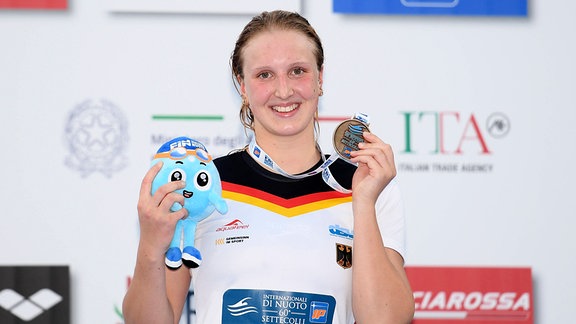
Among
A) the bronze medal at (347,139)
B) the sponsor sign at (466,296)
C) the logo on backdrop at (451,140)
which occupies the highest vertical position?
the bronze medal at (347,139)

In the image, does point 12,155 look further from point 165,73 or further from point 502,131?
point 502,131

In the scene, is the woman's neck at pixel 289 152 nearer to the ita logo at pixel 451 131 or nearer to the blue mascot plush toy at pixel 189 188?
the blue mascot plush toy at pixel 189 188

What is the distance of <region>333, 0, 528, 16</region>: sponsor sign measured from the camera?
412 centimetres

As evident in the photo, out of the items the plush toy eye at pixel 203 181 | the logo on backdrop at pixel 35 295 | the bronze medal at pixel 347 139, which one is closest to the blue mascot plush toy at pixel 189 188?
the plush toy eye at pixel 203 181

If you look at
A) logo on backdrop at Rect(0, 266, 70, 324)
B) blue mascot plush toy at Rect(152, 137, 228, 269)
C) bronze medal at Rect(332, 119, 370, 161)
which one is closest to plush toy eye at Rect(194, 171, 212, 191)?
blue mascot plush toy at Rect(152, 137, 228, 269)

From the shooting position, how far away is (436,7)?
13.6 ft

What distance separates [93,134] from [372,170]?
7.73 ft

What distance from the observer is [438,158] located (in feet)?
13.6

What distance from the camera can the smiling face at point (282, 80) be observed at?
86.1 inches

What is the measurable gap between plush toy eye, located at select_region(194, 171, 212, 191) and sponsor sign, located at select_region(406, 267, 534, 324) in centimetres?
233

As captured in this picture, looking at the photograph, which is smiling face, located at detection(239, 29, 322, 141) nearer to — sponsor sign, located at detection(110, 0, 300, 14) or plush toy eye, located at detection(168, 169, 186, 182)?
plush toy eye, located at detection(168, 169, 186, 182)

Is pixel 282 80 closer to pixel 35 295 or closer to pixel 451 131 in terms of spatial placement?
pixel 451 131

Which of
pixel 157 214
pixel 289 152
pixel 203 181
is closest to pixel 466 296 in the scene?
pixel 289 152

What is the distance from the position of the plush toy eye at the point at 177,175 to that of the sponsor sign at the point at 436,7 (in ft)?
7.75
